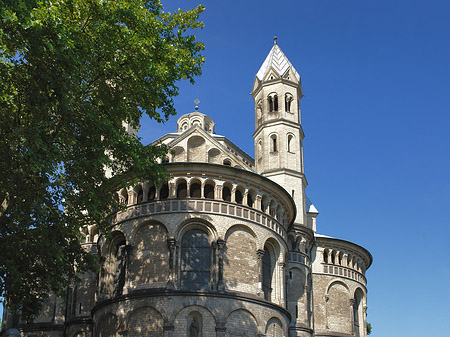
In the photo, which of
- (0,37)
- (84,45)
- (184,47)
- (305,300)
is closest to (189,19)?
(184,47)

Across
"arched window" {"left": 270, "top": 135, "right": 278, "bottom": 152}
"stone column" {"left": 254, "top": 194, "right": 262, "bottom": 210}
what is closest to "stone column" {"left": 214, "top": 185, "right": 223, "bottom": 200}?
"stone column" {"left": 254, "top": 194, "right": 262, "bottom": 210}

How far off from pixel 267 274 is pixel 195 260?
470cm

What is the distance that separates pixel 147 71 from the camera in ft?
72.8

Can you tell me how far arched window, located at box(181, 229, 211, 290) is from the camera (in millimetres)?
29312

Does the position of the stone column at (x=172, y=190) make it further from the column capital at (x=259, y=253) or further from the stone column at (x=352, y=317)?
the stone column at (x=352, y=317)

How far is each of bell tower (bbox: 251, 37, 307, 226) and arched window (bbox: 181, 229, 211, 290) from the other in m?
12.8

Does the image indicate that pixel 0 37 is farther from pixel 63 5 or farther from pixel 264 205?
pixel 264 205

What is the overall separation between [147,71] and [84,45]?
8.67 ft

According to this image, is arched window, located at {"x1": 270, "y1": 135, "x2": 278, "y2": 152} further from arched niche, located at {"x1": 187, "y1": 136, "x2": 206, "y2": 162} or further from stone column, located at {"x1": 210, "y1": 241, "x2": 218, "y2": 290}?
stone column, located at {"x1": 210, "y1": 241, "x2": 218, "y2": 290}

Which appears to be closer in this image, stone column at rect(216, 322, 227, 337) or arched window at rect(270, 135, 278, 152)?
stone column at rect(216, 322, 227, 337)

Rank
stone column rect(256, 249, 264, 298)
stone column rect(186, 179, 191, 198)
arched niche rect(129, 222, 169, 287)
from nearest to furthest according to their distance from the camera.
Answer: arched niche rect(129, 222, 169, 287) → stone column rect(256, 249, 264, 298) → stone column rect(186, 179, 191, 198)

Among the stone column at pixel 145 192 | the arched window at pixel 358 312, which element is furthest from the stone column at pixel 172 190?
the arched window at pixel 358 312

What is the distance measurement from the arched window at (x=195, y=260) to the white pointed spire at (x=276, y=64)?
19176 mm

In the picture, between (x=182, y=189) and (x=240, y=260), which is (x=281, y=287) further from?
(x=182, y=189)
